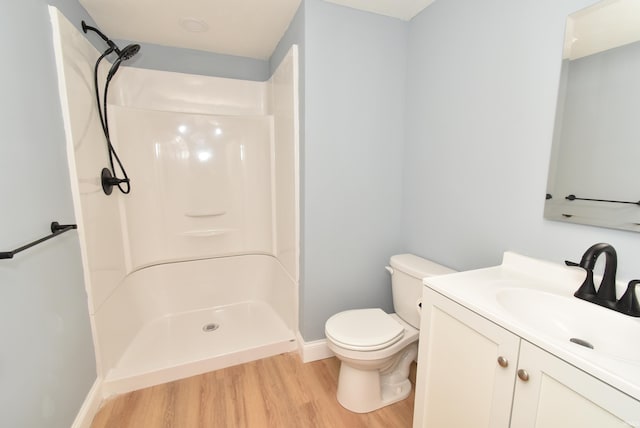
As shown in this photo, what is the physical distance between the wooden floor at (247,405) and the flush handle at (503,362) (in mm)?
890

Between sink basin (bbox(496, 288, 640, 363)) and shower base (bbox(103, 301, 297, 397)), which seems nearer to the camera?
sink basin (bbox(496, 288, 640, 363))

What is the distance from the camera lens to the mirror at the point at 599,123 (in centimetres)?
91

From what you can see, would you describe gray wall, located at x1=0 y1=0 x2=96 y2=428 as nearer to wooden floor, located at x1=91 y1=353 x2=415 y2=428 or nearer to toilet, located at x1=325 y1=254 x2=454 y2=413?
wooden floor, located at x1=91 y1=353 x2=415 y2=428

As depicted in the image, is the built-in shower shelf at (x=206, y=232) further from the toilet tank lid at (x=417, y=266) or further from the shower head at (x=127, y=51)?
the toilet tank lid at (x=417, y=266)

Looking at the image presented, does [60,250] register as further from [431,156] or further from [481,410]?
[431,156]

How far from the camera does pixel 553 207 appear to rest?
111cm

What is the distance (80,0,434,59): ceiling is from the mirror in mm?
954

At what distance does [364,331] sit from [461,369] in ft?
1.98

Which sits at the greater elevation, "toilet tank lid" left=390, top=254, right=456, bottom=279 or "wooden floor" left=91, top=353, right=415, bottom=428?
"toilet tank lid" left=390, top=254, right=456, bottom=279

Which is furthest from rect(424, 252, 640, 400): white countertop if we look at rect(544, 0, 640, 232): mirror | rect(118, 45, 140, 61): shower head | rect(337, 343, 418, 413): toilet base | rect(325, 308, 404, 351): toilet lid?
rect(118, 45, 140, 61): shower head

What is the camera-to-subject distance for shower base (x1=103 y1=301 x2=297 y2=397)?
1.67 meters

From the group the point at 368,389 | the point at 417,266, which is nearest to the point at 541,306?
the point at 417,266

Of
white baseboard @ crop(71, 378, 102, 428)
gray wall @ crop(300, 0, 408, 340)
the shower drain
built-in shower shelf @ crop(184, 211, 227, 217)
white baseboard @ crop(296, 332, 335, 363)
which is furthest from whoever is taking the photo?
built-in shower shelf @ crop(184, 211, 227, 217)

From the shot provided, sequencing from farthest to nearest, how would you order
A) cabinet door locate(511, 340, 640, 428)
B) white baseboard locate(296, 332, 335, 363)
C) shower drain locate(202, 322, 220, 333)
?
shower drain locate(202, 322, 220, 333)
white baseboard locate(296, 332, 335, 363)
cabinet door locate(511, 340, 640, 428)
